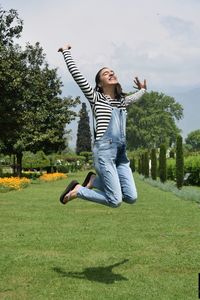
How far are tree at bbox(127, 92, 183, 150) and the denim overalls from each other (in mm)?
108739

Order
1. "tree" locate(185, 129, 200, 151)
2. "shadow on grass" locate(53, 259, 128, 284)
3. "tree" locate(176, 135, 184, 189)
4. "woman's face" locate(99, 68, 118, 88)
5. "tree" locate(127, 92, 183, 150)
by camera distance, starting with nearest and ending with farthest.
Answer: "woman's face" locate(99, 68, 118, 88) → "shadow on grass" locate(53, 259, 128, 284) → "tree" locate(176, 135, 184, 189) → "tree" locate(127, 92, 183, 150) → "tree" locate(185, 129, 200, 151)

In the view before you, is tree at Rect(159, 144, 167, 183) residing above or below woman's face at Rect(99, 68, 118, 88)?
below

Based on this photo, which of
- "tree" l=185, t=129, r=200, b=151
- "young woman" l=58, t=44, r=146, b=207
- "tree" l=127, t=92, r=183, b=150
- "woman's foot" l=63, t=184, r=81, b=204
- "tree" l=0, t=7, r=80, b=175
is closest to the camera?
"young woman" l=58, t=44, r=146, b=207

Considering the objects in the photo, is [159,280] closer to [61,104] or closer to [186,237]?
[186,237]

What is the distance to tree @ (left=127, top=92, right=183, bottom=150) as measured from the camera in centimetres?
11638

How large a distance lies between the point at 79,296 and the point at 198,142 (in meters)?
163

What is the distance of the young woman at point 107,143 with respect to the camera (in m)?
6.04

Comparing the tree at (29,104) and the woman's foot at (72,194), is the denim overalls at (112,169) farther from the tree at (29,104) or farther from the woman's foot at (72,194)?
the tree at (29,104)

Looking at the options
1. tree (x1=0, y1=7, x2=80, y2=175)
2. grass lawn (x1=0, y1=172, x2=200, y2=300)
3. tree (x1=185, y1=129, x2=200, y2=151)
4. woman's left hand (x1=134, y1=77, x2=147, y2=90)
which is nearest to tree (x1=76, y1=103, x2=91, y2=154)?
tree (x1=185, y1=129, x2=200, y2=151)

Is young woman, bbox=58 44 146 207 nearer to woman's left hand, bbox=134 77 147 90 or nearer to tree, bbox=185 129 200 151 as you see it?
woman's left hand, bbox=134 77 147 90

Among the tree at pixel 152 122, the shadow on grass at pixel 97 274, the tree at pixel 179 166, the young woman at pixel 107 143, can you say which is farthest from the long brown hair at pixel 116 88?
the tree at pixel 152 122

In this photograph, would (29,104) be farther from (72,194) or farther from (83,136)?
(83,136)

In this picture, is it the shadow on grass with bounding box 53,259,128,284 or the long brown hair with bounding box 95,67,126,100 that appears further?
the shadow on grass with bounding box 53,259,128,284

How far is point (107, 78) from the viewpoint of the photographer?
20.3ft
